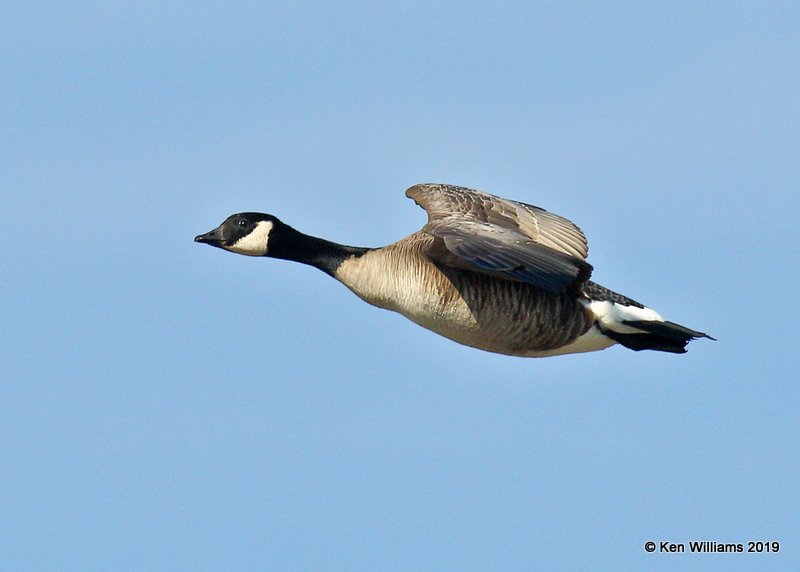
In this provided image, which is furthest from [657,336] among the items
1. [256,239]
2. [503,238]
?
[256,239]

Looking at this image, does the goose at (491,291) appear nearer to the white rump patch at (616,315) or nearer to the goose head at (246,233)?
the white rump patch at (616,315)

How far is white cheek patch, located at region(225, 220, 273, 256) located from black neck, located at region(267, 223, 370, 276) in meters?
0.07

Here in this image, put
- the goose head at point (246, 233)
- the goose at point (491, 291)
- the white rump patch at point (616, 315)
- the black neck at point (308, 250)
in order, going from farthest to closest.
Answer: the goose head at point (246, 233) → the black neck at point (308, 250) → the white rump patch at point (616, 315) → the goose at point (491, 291)

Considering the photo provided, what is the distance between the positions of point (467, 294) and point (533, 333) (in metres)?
0.72

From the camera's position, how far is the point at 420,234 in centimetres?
1420

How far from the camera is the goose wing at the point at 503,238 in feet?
40.8

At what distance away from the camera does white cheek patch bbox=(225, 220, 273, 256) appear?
49.7ft

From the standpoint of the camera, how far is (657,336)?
14.4 m

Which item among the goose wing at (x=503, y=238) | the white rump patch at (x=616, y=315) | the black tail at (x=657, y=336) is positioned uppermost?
the goose wing at (x=503, y=238)

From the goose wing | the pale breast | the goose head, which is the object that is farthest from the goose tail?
the goose head

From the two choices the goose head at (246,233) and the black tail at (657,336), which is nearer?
the black tail at (657,336)

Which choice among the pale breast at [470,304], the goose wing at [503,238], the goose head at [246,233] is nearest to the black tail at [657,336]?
the pale breast at [470,304]

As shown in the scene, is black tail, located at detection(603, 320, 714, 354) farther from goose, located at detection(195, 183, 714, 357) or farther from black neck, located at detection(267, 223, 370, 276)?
black neck, located at detection(267, 223, 370, 276)

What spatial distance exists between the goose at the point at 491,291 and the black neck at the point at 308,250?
0.01m
